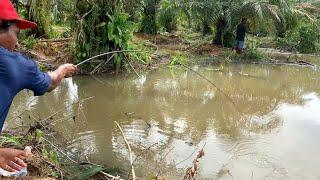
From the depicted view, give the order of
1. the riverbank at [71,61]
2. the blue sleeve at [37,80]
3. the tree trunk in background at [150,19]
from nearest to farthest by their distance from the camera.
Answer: the blue sleeve at [37,80]
the riverbank at [71,61]
the tree trunk in background at [150,19]

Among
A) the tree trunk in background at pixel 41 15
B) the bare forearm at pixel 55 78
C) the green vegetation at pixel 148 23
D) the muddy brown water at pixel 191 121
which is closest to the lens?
the bare forearm at pixel 55 78

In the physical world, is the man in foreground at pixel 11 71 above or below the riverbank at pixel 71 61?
above

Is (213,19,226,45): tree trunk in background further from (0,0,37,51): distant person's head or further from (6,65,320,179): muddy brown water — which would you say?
(0,0,37,51): distant person's head

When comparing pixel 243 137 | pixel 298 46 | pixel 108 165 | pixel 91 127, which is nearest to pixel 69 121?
pixel 91 127

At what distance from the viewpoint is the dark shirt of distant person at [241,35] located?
14420 mm

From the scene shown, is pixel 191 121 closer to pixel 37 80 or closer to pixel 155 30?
pixel 37 80

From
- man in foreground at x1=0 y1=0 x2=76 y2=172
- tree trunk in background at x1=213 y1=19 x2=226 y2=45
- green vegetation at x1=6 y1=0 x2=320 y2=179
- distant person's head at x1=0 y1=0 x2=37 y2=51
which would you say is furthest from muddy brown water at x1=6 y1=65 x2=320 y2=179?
tree trunk in background at x1=213 y1=19 x2=226 y2=45

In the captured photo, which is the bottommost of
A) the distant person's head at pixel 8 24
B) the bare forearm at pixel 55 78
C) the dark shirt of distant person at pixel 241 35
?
the dark shirt of distant person at pixel 241 35

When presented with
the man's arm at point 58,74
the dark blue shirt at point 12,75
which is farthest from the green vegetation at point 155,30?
the dark blue shirt at point 12,75

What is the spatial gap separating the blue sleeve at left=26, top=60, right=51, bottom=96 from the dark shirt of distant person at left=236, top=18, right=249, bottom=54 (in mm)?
12199

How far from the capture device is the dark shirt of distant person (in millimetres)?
14420

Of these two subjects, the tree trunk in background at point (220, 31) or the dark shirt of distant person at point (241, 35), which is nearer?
the dark shirt of distant person at point (241, 35)

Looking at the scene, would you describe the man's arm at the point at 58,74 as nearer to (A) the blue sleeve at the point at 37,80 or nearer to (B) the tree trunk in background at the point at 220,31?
(A) the blue sleeve at the point at 37,80

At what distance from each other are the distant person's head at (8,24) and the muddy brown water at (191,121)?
271 cm
